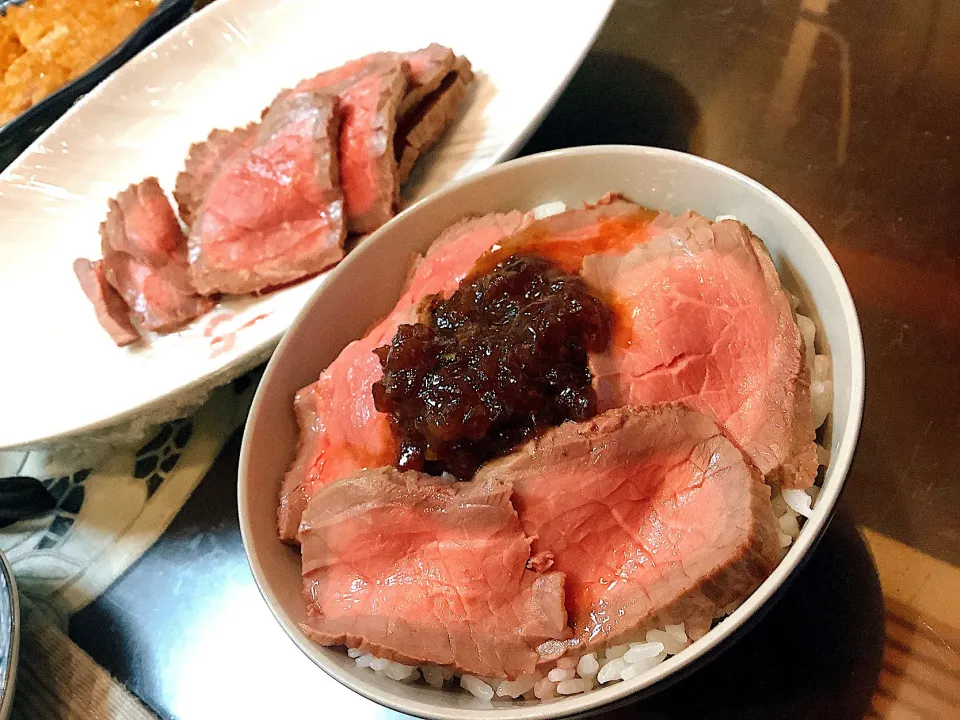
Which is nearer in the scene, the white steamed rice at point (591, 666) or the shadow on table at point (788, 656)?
the white steamed rice at point (591, 666)

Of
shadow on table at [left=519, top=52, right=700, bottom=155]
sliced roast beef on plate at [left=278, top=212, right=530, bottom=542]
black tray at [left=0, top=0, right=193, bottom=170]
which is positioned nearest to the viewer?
sliced roast beef on plate at [left=278, top=212, right=530, bottom=542]

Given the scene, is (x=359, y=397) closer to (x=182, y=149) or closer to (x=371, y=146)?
(x=371, y=146)

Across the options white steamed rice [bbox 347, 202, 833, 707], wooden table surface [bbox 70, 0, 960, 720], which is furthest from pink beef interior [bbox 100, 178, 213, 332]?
white steamed rice [bbox 347, 202, 833, 707]

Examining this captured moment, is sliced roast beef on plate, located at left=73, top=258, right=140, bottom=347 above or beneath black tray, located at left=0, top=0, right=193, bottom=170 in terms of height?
beneath

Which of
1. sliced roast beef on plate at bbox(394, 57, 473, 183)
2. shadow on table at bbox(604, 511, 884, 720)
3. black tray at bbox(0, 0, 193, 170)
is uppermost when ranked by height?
black tray at bbox(0, 0, 193, 170)

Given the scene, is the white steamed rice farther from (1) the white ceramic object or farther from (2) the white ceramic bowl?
(1) the white ceramic object

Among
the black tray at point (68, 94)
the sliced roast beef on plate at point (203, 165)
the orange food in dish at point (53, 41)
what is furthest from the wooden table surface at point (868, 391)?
the orange food in dish at point (53, 41)

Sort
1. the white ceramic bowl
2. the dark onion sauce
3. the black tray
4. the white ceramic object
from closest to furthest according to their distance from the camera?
the white ceramic bowl → the dark onion sauce → the white ceramic object → the black tray

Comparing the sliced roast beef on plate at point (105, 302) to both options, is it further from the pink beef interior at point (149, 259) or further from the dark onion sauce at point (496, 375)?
the dark onion sauce at point (496, 375)
